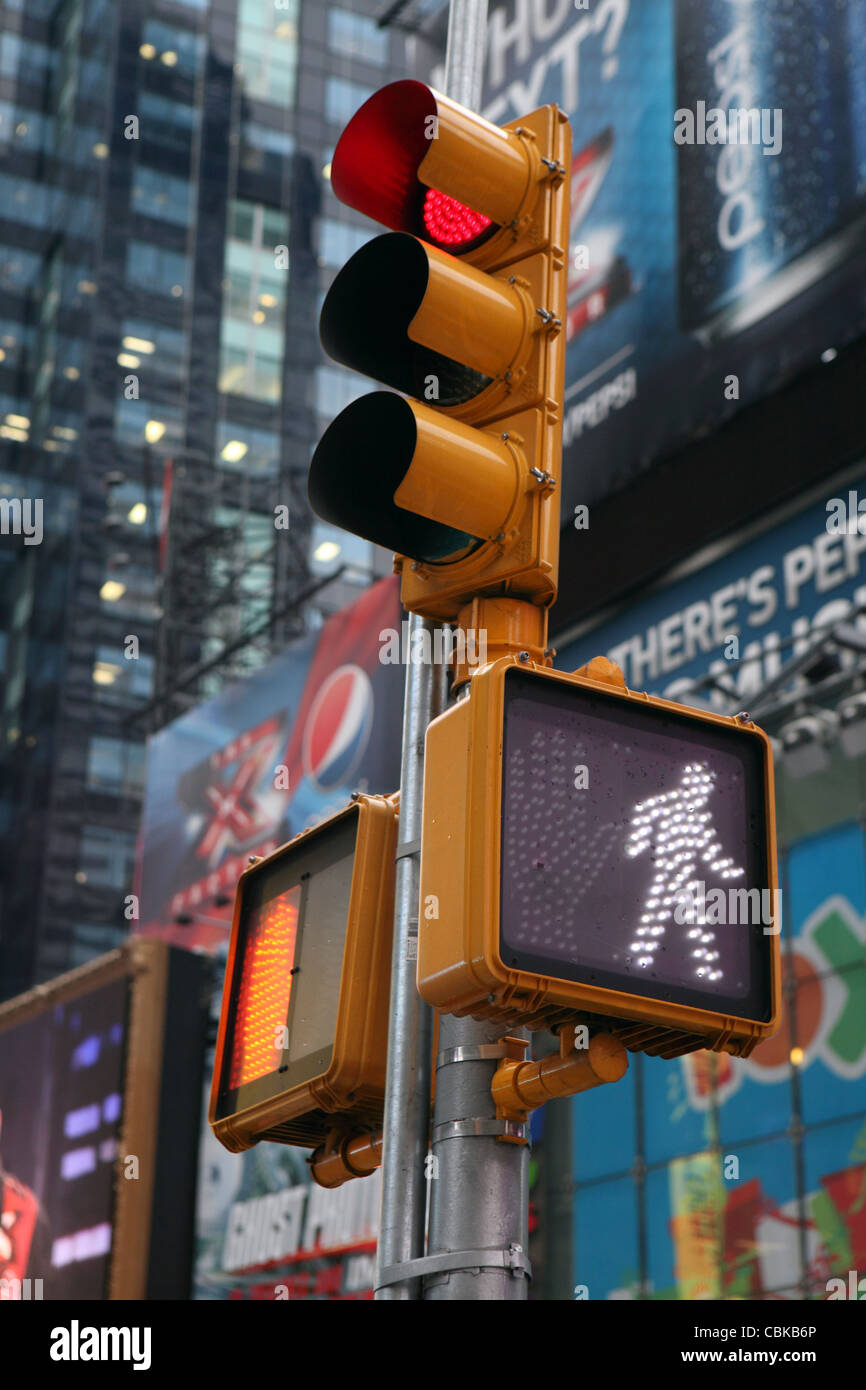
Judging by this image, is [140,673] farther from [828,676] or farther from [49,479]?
[828,676]

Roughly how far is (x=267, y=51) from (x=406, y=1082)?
90.1m

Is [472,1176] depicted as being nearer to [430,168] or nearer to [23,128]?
[430,168]

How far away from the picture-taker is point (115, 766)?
253ft

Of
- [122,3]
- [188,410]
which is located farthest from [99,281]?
[122,3]

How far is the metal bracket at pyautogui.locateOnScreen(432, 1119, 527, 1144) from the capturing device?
149 inches

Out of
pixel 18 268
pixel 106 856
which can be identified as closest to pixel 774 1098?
pixel 106 856

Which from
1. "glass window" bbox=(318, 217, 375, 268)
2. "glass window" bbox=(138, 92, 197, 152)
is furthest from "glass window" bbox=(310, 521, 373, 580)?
"glass window" bbox=(138, 92, 197, 152)

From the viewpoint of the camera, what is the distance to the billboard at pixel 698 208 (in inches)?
857

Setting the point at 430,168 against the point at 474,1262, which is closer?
the point at 474,1262

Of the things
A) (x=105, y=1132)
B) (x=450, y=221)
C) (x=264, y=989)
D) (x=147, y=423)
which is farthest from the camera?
(x=147, y=423)

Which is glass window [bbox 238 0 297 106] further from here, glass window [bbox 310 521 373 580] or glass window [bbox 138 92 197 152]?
glass window [bbox 310 521 373 580]

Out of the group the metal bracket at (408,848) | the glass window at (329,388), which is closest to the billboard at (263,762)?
the metal bracket at (408,848)

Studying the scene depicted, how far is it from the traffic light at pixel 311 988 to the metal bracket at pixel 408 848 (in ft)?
0.59

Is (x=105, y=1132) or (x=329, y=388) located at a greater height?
(x=329, y=388)
